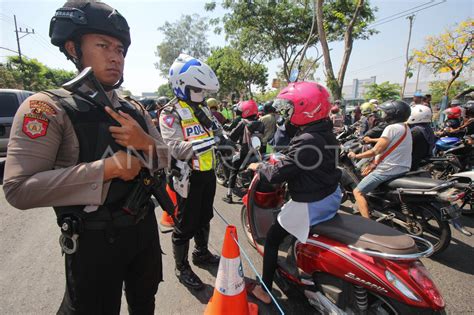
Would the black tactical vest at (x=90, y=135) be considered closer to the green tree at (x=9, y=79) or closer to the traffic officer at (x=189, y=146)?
the traffic officer at (x=189, y=146)

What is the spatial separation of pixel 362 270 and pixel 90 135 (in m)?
1.83

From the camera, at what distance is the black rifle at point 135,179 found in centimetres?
118

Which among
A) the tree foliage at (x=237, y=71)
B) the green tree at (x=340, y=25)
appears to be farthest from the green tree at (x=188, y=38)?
the green tree at (x=340, y=25)

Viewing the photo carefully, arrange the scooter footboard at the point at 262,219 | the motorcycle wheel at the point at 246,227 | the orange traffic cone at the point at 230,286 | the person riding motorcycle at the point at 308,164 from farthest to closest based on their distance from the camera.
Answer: the motorcycle wheel at the point at 246,227
the scooter footboard at the point at 262,219
the orange traffic cone at the point at 230,286
the person riding motorcycle at the point at 308,164

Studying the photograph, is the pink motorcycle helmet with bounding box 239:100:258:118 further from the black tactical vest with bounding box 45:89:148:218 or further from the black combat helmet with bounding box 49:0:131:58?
the black tactical vest with bounding box 45:89:148:218

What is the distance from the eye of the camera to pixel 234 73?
88.3 ft

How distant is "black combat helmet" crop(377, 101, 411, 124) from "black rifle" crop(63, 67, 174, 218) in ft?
10.9

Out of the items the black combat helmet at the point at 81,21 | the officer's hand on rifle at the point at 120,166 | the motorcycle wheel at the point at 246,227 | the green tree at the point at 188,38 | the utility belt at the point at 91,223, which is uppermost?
the green tree at the point at 188,38

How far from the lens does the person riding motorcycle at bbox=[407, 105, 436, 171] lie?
170 inches

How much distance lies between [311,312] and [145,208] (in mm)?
1866

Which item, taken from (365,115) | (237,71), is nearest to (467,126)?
(365,115)

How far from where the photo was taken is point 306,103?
2.12m

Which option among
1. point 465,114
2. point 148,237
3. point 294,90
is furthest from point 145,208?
point 465,114

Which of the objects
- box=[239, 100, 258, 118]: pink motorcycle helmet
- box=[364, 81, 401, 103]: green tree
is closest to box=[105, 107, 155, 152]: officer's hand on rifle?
box=[239, 100, 258, 118]: pink motorcycle helmet
